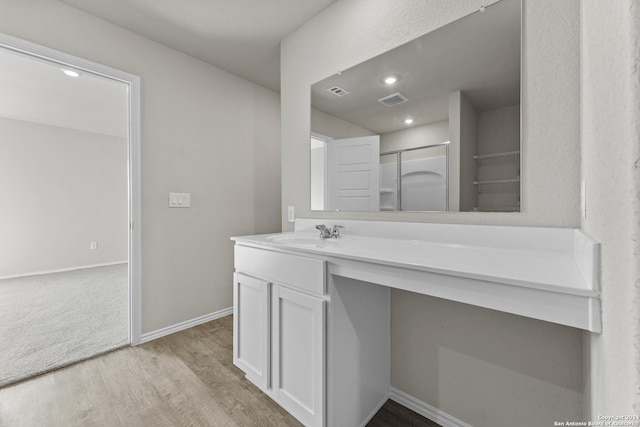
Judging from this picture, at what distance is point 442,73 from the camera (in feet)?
4.27

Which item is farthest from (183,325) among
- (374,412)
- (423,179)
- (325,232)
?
(423,179)

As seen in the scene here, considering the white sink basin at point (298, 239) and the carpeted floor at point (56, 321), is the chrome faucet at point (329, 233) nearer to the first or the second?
the white sink basin at point (298, 239)

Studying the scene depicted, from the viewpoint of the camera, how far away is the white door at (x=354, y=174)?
1.58m

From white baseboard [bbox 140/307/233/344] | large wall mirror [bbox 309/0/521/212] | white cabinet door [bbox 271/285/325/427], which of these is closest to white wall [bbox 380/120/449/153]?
large wall mirror [bbox 309/0/521/212]

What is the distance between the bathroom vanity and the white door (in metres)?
0.15

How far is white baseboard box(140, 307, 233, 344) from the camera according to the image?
6.82 ft

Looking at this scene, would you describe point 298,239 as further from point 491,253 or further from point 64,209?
point 64,209

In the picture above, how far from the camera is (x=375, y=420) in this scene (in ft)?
4.29

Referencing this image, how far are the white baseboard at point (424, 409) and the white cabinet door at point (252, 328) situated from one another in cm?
70

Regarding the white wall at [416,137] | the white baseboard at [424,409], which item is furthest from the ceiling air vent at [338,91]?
the white baseboard at [424,409]

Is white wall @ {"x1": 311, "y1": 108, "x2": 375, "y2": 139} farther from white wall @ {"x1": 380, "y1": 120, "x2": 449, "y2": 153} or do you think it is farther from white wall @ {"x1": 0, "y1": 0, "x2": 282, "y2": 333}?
white wall @ {"x1": 0, "y1": 0, "x2": 282, "y2": 333}

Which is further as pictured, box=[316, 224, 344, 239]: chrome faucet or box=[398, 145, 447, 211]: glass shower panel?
box=[316, 224, 344, 239]: chrome faucet

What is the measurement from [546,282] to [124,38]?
2.86 metres

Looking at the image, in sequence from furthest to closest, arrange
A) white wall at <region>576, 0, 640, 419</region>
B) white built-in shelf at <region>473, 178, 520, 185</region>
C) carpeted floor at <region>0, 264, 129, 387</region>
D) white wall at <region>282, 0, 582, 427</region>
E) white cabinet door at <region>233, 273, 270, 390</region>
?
1. carpeted floor at <region>0, 264, 129, 387</region>
2. white cabinet door at <region>233, 273, 270, 390</region>
3. white built-in shelf at <region>473, 178, 520, 185</region>
4. white wall at <region>282, 0, 582, 427</region>
5. white wall at <region>576, 0, 640, 419</region>
